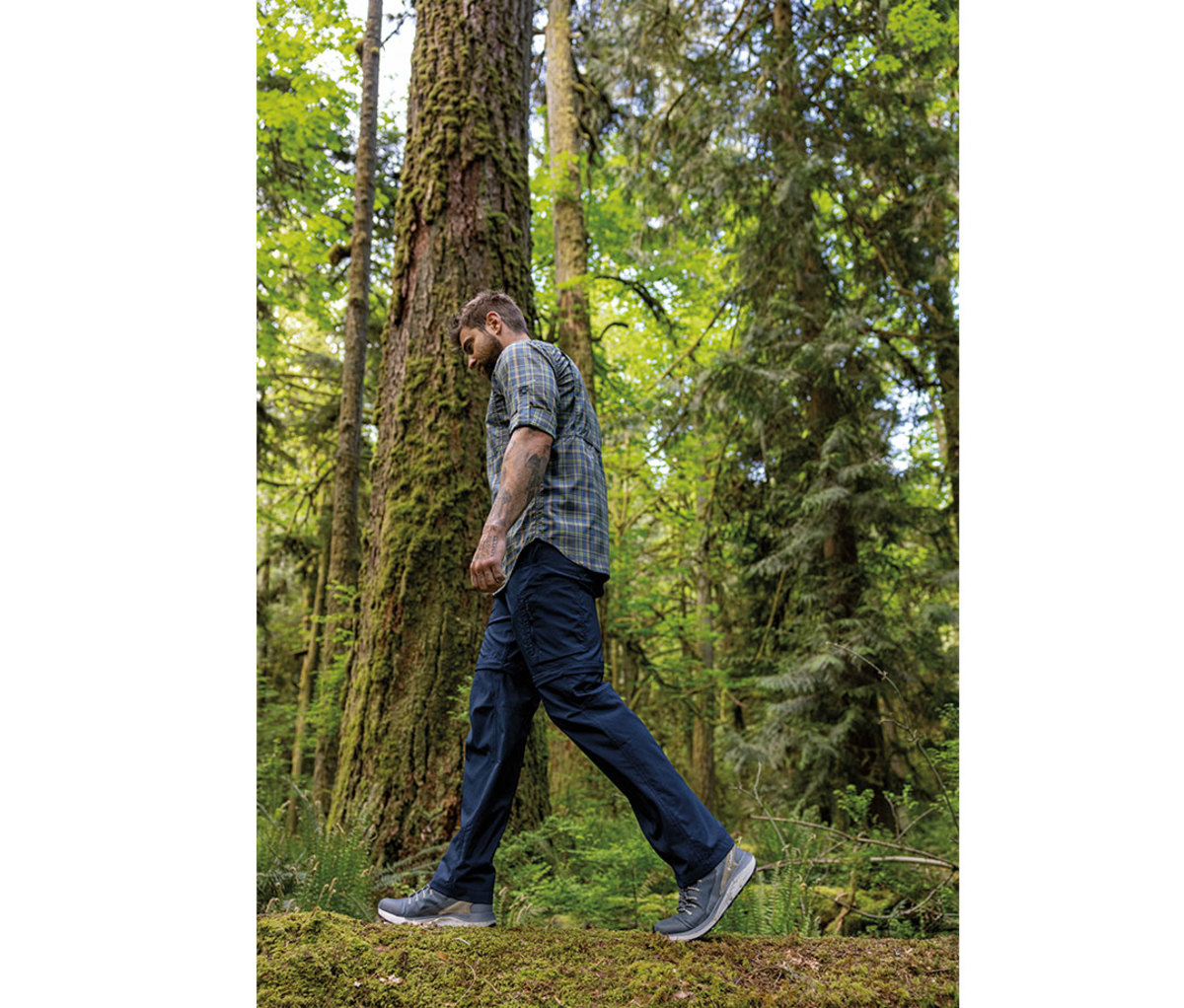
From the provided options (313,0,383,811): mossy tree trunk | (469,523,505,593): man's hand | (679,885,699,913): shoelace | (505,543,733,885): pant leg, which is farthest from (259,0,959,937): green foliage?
(469,523,505,593): man's hand

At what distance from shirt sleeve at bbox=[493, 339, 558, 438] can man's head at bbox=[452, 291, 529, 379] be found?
0.63ft

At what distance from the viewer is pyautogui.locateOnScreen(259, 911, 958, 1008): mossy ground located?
233cm

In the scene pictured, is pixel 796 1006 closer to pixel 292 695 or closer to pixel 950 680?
pixel 950 680

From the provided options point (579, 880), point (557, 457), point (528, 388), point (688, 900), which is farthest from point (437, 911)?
point (528, 388)

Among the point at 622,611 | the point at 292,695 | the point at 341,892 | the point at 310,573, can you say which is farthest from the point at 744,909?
the point at 292,695

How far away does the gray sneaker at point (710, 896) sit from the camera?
2639 mm

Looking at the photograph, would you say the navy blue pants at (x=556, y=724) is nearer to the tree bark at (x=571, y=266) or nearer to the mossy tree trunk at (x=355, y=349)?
the tree bark at (x=571, y=266)

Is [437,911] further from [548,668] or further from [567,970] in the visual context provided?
[548,668]

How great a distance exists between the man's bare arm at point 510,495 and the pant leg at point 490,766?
11.8 inches

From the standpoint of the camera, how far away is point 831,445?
28.4ft

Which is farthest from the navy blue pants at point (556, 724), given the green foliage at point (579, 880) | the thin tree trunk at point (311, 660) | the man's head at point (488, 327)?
the thin tree trunk at point (311, 660)

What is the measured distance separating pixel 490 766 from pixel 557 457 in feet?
3.67

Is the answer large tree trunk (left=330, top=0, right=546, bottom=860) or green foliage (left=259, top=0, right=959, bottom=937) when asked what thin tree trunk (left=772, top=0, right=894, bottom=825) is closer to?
green foliage (left=259, top=0, right=959, bottom=937)

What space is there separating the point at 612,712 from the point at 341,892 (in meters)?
1.53
